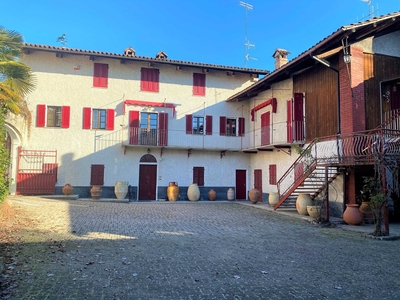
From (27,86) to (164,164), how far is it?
9573 mm

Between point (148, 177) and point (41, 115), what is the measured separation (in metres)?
7.01

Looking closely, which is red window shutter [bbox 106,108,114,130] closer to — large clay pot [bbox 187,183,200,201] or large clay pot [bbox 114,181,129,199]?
large clay pot [bbox 114,181,129,199]

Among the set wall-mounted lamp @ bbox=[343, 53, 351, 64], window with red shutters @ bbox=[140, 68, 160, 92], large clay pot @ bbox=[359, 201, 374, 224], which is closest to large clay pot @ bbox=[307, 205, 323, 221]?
large clay pot @ bbox=[359, 201, 374, 224]

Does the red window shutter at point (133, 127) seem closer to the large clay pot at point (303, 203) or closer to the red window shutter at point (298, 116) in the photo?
the red window shutter at point (298, 116)

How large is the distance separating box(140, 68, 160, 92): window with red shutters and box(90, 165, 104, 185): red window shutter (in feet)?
Result: 17.9

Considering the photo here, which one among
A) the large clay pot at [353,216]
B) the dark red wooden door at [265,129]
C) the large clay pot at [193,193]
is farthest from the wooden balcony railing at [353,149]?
the large clay pot at [193,193]

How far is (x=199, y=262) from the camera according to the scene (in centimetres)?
558

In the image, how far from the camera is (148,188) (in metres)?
18.5

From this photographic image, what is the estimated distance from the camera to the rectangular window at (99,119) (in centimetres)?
1797

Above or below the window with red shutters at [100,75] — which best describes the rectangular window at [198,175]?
below

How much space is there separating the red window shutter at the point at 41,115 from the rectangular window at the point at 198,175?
364 inches

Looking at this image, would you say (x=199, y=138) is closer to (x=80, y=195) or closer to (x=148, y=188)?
(x=148, y=188)

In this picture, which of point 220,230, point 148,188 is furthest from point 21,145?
point 220,230

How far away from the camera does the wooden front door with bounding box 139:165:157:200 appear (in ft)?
60.5
